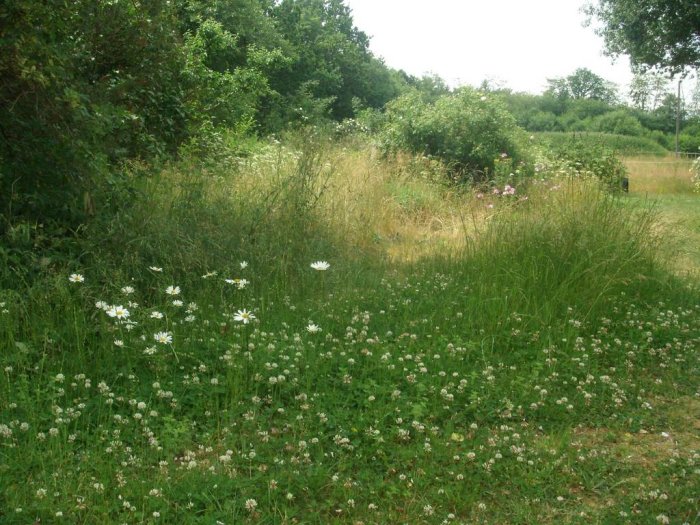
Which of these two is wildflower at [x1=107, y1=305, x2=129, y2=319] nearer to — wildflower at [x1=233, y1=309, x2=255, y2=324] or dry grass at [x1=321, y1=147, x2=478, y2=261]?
wildflower at [x1=233, y1=309, x2=255, y2=324]

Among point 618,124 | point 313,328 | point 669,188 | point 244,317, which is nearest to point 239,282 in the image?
point 244,317

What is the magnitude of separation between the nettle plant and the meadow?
21.4 ft

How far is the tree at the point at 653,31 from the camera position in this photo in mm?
15188

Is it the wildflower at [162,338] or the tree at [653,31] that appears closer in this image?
the wildflower at [162,338]

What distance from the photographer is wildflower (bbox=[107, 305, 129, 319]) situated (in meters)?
4.12

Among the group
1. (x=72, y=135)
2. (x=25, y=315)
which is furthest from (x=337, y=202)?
(x=25, y=315)

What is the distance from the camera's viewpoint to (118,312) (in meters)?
4.21

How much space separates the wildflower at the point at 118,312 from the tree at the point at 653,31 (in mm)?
13853

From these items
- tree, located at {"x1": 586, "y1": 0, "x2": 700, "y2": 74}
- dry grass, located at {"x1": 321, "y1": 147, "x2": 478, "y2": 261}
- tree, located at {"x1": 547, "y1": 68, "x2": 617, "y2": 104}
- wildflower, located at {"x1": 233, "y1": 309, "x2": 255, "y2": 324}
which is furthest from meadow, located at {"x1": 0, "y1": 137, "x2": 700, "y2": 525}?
tree, located at {"x1": 547, "y1": 68, "x2": 617, "y2": 104}

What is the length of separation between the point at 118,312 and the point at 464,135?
10591mm

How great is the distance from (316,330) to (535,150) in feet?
39.2

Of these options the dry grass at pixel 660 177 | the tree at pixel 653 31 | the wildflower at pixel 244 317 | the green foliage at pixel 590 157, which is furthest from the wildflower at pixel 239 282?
the dry grass at pixel 660 177

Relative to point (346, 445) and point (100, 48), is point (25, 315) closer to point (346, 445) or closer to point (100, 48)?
point (346, 445)

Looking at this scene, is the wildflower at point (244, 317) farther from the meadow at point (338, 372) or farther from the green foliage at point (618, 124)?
the green foliage at point (618, 124)
